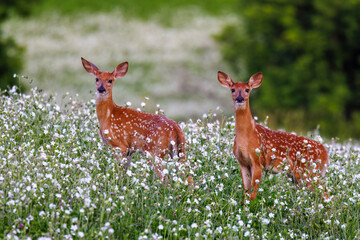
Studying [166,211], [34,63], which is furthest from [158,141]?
[34,63]

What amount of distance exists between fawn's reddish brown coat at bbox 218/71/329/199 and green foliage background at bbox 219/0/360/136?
46.3 feet

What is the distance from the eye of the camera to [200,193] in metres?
7.70

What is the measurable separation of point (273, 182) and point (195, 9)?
1750 inches

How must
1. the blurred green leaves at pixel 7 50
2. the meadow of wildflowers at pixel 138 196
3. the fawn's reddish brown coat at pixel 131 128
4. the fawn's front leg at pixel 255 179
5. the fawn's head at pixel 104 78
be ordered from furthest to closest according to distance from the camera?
the blurred green leaves at pixel 7 50 → the fawn's head at pixel 104 78 → the fawn's reddish brown coat at pixel 131 128 → the fawn's front leg at pixel 255 179 → the meadow of wildflowers at pixel 138 196

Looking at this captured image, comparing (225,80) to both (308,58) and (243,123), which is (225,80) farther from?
(308,58)

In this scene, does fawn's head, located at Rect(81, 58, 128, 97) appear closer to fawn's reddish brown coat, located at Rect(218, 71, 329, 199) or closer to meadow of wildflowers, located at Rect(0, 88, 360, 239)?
meadow of wildflowers, located at Rect(0, 88, 360, 239)

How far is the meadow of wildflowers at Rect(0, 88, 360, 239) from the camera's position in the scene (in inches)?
250

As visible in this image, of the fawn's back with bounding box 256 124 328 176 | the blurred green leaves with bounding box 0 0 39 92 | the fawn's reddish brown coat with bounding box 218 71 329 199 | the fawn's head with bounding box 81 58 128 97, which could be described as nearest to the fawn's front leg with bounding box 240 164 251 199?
the fawn's reddish brown coat with bounding box 218 71 329 199

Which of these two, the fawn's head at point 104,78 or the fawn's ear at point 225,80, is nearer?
the fawn's ear at point 225,80

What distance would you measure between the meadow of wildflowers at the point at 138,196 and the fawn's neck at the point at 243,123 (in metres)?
0.55

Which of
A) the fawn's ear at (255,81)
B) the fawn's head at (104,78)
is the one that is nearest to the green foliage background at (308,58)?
the fawn's ear at (255,81)

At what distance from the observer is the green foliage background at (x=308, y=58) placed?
24000 millimetres

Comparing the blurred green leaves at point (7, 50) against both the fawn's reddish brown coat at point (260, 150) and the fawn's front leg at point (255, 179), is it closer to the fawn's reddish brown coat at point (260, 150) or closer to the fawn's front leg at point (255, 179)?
the fawn's reddish brown coat at point (260, 150)

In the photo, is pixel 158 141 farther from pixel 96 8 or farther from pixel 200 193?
pixel 96 8
